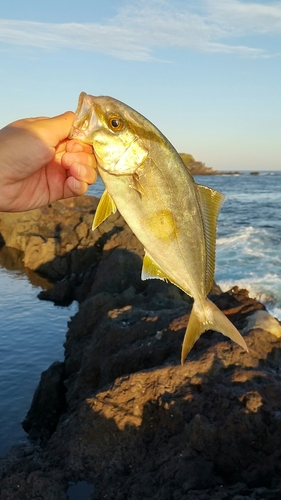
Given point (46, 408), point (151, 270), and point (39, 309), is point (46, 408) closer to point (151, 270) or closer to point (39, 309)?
point (151, 270)

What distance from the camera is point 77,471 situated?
5852 mm

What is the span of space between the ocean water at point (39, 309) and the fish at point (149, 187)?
641 centimetres

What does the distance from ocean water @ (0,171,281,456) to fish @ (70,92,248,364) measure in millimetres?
6410

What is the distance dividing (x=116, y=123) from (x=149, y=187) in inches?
17.9

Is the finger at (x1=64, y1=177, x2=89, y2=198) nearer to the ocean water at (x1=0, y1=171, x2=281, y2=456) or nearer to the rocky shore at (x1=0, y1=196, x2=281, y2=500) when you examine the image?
the rocky shore at (x1=0, y1=196, x2=281, y2=500)

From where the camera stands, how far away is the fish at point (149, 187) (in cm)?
320

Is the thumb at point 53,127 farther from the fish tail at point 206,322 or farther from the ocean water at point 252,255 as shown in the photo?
the ocean water at point 252,255

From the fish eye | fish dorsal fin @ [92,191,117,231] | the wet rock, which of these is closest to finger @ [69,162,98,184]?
fish dorsal fin @ [92,191,117,231]

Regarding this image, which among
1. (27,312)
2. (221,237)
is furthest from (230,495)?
(221,237)

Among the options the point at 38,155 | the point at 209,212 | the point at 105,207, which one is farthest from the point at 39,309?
the point at 209,212

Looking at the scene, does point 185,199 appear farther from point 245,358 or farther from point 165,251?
point 245,358

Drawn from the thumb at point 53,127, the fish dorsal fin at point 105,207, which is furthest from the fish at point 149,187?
the thumb at point 53,127

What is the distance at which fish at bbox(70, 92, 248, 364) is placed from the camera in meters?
3.20

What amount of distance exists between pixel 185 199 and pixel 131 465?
3644 mm
